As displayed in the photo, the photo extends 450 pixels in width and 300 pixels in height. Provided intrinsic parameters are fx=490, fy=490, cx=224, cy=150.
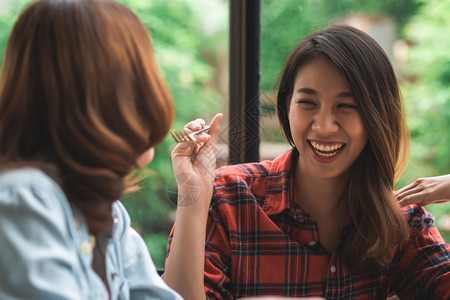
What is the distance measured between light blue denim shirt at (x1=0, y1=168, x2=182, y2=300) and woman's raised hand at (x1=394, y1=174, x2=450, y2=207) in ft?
3.24

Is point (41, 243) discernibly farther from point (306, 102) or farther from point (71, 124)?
point (306, 102)

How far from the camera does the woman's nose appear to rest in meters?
1.35

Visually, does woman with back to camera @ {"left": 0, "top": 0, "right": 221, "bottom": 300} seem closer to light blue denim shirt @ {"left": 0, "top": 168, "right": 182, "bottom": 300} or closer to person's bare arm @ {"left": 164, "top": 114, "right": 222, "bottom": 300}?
light blue denim shirt @ {"left": 0, "top": 168, "right": 182, "bottom": 300}

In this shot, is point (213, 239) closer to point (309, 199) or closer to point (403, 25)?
point (309, 199)

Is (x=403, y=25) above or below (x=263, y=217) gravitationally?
above

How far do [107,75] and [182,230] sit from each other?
1.91ft

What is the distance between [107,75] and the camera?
85 centimetres

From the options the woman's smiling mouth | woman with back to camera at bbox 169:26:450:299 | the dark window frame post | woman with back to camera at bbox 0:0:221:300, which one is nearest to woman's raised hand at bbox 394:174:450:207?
woman with back to camera at bbox 169:26:450:299

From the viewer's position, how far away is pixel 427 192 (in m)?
1.48

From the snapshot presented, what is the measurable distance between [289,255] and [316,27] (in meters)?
0.97

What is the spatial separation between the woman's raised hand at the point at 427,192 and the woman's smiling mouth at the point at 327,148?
28 centimetres

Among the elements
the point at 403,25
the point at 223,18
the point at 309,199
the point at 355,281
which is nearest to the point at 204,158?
the point at 309,199

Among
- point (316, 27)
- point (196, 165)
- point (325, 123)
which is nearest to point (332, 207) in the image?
point (325, 123)

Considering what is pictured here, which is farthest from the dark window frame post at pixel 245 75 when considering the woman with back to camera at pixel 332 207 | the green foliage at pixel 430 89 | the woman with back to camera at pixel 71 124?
the woman with back to camera at pixel 71 124
